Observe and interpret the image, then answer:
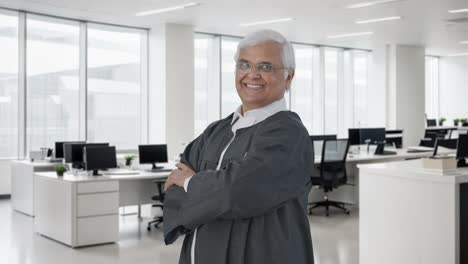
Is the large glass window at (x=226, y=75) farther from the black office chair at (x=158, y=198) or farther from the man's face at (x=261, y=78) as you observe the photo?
the man's face at (x=261, y=78)

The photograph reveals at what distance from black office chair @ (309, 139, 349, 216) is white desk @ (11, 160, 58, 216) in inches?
166

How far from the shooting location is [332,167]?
332 inches

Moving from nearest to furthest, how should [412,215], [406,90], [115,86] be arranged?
[412,215]
[115,86]
[406,90]

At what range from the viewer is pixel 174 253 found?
6.04 metres

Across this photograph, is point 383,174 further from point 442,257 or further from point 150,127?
point 150,127

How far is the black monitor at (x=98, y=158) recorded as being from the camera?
268 inches

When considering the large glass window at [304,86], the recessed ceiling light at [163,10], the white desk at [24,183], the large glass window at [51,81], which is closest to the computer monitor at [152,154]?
the white desk at [24,183]

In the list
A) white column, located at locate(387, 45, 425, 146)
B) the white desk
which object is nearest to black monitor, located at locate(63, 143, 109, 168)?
the white desk

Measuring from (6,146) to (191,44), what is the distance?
4.27 metres

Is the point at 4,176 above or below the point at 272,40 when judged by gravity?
below

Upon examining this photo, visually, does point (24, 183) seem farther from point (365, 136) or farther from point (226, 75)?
point (226, 75)

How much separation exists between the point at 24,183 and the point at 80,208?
2.89 meters

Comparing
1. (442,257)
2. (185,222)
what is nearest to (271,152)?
(185,222)

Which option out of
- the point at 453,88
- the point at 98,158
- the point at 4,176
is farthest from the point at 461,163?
the point at 453,88
